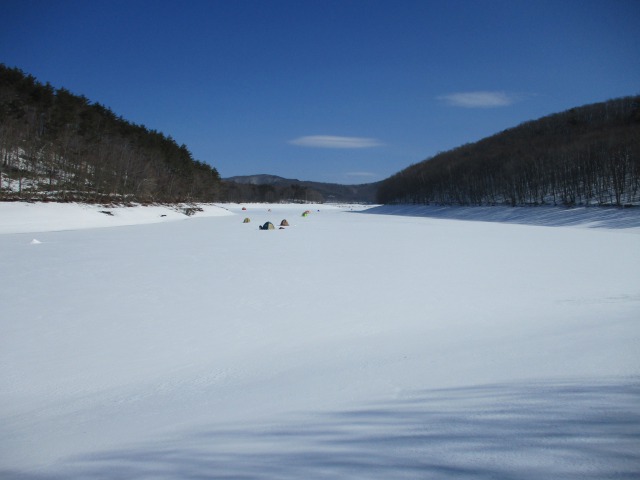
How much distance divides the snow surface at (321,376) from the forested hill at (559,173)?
46.3m

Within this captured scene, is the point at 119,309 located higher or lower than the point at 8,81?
lower

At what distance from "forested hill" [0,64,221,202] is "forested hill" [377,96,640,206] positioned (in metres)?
52.7

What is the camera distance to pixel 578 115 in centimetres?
11569

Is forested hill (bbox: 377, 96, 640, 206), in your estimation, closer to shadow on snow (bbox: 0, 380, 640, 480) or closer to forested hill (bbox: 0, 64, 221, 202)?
shadow on snow (bbox: 0, 380, 640, 480)

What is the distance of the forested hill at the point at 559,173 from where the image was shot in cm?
4925

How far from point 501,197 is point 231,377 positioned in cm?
7535

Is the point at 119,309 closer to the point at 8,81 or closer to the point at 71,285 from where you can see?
the point at 71,285

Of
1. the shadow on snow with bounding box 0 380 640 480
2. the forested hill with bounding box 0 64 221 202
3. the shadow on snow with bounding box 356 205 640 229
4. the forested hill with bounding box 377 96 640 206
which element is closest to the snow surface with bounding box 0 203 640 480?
the shadow on snow with bounding box 0 380 640 480

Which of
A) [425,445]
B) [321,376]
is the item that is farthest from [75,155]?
[425,445]

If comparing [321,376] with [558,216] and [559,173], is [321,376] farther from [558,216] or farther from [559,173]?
[559,173]

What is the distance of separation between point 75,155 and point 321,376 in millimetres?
58299

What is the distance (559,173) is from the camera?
5747 centimetres

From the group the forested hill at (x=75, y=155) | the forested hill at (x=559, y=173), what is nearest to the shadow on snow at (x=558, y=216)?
the forested hill at (x=559, y=173)

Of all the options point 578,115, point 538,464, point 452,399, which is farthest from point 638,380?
point 578,115
